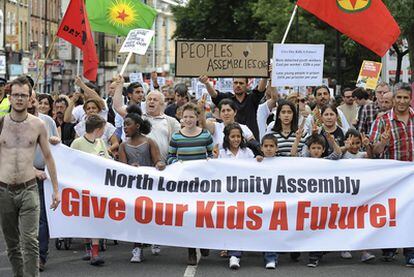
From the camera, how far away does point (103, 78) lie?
94.9 m

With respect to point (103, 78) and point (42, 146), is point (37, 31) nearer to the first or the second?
point (103, 78)

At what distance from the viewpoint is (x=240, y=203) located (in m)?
10.8

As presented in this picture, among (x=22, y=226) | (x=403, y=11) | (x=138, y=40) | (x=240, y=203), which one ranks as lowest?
(x=240, y=203)

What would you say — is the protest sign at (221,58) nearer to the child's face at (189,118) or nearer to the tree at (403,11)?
the child's face at (189,118)

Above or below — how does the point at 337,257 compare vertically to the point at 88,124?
below

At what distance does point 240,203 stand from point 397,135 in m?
1.85

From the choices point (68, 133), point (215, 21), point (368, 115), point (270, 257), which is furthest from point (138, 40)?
point (215, 21)

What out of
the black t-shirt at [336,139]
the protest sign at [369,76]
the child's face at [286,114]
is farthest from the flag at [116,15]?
the protest sign at [369,76]

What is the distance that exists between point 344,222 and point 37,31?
202ft

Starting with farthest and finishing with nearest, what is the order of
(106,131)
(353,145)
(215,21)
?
1. (215,21)
2. (106,131)
3. (353,145)

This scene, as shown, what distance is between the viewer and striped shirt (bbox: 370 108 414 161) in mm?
11031

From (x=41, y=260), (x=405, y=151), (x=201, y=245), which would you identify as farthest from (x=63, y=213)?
(x=405, y=151)

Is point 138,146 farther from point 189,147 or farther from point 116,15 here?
point 116,15

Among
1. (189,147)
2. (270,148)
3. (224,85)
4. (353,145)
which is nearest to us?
(270,148)
